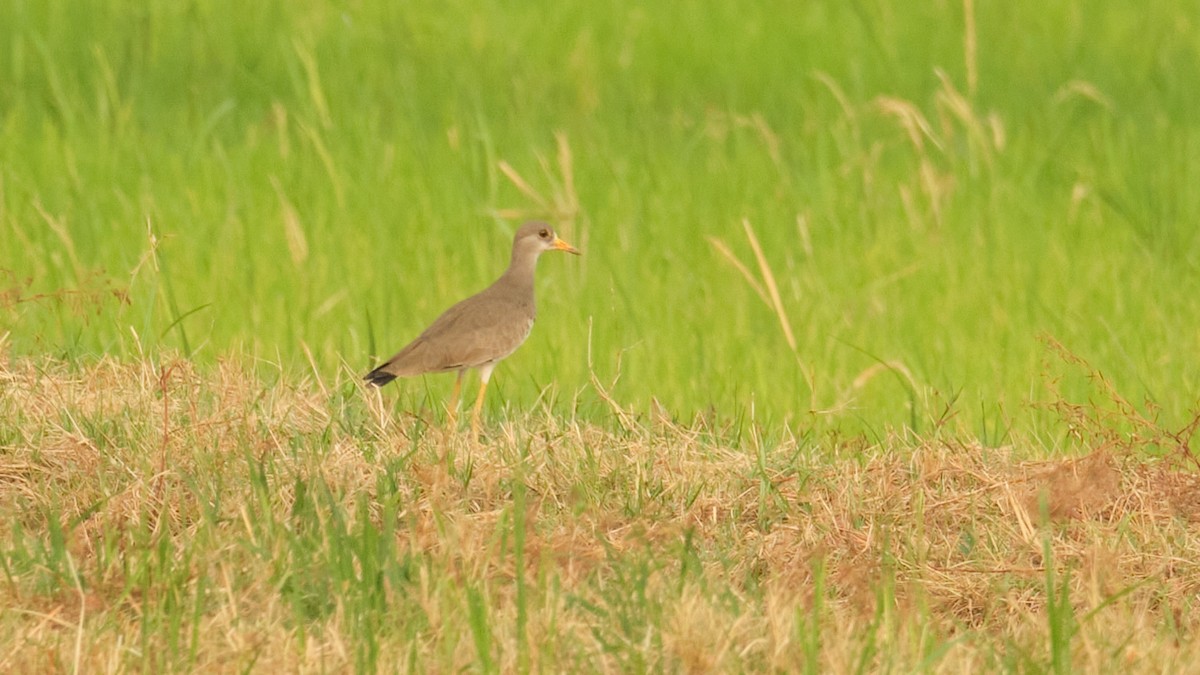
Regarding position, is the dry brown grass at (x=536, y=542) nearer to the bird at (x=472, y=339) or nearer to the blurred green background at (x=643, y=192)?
the bird at (x=472, y=339)

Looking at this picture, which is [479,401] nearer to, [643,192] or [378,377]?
[378,377]

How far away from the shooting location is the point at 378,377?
5.80 m

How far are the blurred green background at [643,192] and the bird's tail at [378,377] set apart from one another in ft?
0.71

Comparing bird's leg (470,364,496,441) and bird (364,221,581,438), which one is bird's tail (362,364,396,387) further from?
bird's leg (470,364,496,441)

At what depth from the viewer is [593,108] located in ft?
32.4

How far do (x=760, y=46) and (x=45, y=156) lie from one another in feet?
13.2

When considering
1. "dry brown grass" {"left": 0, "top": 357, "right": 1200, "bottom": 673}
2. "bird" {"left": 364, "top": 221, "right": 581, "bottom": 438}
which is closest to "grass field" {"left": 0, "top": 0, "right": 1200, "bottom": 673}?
"dry brown grass" {"left": 0, "top": 357, "right": 1200, "bottom": 673}

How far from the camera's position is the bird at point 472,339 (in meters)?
5.78

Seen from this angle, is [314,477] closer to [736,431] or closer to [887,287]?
[736,431]

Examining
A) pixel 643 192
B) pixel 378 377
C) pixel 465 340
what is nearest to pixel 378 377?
pixel 378 377

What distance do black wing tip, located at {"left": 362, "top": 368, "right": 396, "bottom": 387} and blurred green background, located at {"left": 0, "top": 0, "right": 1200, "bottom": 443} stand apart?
0.22m

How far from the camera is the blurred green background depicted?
6895 mm

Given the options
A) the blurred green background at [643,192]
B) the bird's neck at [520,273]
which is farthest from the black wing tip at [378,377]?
the bird's neck at [520,273]

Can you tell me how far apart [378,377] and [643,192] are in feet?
10.2
